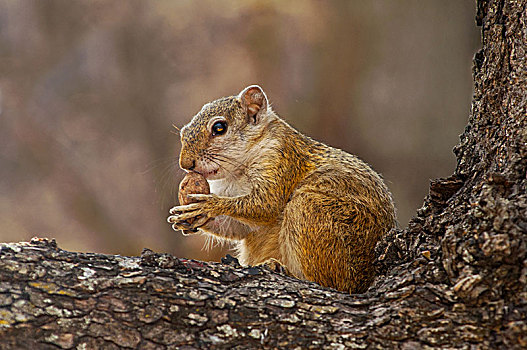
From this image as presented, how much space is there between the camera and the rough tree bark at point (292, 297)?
52.9 inches

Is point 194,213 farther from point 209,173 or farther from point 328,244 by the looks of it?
point 328,244

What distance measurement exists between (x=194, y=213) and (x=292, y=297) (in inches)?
39.2

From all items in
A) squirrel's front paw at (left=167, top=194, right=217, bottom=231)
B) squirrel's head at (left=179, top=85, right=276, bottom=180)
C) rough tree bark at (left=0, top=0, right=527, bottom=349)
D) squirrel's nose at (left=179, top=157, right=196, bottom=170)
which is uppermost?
squirrel's head at (left=179, top=85, right=276, bottom=180)

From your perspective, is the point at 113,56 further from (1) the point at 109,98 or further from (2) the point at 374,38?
(2) the point at 374,38

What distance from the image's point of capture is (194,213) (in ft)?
8.02

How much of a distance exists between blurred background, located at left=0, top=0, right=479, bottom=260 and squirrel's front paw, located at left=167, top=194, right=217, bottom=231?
2.79 metres

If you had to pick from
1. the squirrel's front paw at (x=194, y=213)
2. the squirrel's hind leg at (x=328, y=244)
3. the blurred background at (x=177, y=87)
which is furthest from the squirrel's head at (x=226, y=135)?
the blurred background at (x=177, y=87)

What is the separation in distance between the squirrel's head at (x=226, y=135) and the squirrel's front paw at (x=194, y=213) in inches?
9.0

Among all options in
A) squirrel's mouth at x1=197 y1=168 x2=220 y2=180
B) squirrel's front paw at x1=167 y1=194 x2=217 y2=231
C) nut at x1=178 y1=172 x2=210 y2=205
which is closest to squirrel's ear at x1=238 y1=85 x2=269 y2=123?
squirrel's mouth at x1=197 y1=168 x2=220 y2=180

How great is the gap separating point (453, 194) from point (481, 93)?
1.27 feet

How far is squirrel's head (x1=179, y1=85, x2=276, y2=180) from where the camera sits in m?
2.68

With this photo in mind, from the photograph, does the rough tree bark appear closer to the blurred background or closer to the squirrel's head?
the squirrel's head

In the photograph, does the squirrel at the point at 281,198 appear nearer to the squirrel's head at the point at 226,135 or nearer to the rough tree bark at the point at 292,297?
the squirrel's head at the point at 226,135

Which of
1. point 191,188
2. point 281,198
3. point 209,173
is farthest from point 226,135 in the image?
point 281,198
